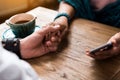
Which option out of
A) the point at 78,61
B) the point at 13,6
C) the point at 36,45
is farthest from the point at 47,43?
the point at 13,6

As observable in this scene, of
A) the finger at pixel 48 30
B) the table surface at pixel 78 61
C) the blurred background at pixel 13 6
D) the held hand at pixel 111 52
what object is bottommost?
Result: the blurred background at pixel 13 6

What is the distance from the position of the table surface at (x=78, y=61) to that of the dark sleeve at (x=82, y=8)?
0.16 m

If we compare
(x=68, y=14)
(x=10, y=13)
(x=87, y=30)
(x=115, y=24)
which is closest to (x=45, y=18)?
(x=68, y=14)

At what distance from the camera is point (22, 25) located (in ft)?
3.04

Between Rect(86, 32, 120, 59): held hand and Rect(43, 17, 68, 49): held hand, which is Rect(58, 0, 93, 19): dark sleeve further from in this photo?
Rect(86, 32, 120, 59): held hand

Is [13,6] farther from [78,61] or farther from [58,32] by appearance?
[78,61]

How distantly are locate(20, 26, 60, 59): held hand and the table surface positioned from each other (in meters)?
0.02

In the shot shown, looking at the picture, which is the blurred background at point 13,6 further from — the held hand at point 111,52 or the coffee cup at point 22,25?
the held hand at point 111,52

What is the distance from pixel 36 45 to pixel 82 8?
1.37ft

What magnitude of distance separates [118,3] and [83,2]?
0.57 feet

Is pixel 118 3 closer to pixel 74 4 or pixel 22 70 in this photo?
pixel 74 4

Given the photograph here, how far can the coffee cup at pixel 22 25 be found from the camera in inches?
36.5

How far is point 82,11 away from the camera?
1.18 metres

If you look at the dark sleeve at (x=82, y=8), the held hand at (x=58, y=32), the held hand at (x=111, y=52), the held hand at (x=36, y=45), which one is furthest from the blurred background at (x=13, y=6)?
the held hand at (x=111, y=52)
